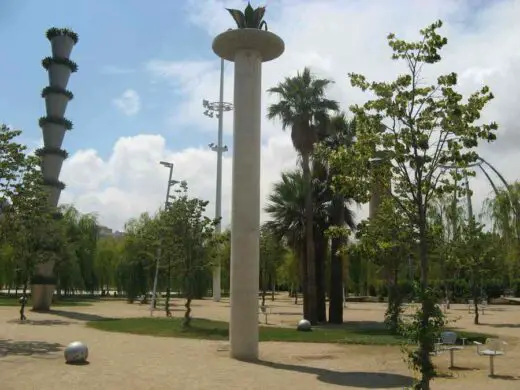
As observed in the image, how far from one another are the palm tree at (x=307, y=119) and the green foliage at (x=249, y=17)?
1146 cm

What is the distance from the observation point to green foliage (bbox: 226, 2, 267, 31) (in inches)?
607

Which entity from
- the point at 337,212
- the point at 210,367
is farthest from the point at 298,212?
the point at 210,367

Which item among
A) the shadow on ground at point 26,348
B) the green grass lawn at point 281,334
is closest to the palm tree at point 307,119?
the green grass lawn at point 281,334

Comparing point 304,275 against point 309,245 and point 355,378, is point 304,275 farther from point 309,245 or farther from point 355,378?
point 355,378

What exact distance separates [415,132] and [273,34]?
757cm

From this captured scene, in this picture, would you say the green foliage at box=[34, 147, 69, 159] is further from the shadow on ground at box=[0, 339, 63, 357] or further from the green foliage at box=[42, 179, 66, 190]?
the shadow on ground at box=[0, 339, 63, 357]

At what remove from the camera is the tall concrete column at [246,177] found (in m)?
14.2

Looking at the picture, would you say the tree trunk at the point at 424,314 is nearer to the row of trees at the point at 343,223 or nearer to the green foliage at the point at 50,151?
the row of trees at the point at 343,223

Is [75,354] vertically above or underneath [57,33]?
underneath

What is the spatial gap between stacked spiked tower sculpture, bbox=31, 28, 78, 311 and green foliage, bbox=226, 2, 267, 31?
2113 cm

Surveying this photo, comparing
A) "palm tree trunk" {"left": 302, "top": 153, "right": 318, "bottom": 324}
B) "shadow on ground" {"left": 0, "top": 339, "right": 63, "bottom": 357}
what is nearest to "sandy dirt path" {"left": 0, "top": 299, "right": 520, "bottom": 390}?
"shadow on ground" {"left": 0, "top": 339, "right": 63, "bottom": 357}

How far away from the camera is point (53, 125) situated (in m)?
35.2

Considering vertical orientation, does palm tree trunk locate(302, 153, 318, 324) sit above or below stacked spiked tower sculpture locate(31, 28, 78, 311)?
below

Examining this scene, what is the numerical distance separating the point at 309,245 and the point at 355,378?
564 inches
